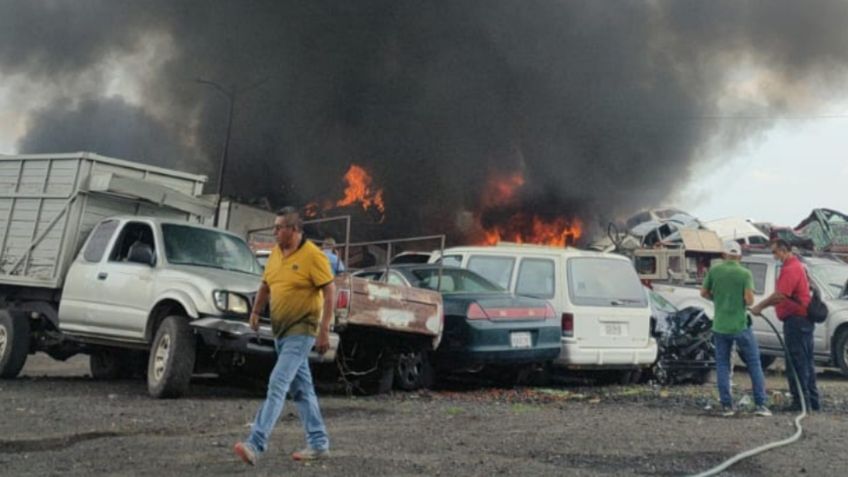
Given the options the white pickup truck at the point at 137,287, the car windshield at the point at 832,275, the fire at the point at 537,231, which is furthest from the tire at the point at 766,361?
the fire at the point at 537,231

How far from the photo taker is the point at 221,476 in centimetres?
460

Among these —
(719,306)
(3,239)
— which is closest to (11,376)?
(3,239)

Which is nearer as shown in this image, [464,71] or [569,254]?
[569,254]

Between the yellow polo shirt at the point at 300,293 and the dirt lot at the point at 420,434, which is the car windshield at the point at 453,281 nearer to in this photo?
the dirt lot at the point at 420,434

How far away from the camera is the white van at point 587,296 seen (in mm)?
9453

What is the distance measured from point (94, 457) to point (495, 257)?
238 inches

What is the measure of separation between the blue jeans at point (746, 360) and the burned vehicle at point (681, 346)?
2573 mm

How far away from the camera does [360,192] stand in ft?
111

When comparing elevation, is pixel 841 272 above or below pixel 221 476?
above

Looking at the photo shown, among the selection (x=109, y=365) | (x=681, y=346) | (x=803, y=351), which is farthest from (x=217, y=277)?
(x=681, y=346)

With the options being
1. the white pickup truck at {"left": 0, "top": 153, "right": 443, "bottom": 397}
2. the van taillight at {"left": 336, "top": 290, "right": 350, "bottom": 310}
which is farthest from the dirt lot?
Result: the van taillight at {"left": 336, "top": 290, "right": 350, "bottom": 310}

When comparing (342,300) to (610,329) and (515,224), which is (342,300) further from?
(515,224)

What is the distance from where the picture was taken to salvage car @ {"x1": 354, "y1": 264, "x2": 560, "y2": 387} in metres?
8.74

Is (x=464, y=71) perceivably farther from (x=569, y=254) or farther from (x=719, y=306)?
(x=719, y=306)
